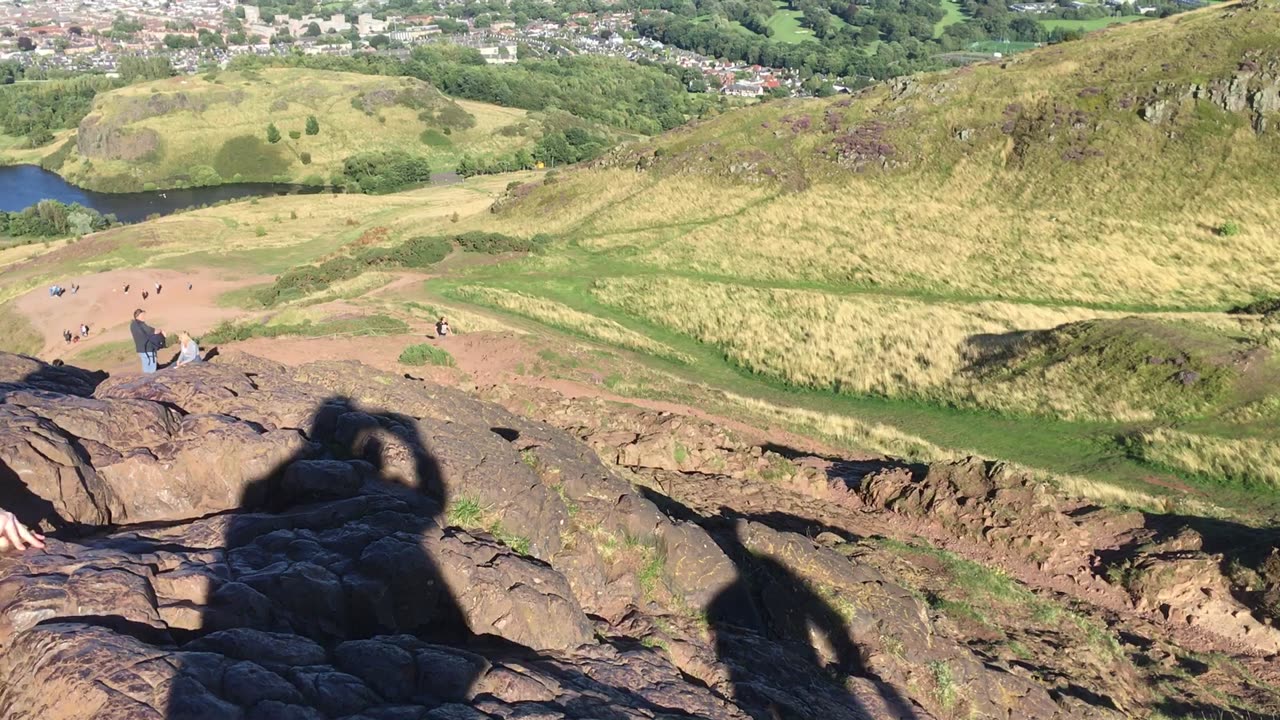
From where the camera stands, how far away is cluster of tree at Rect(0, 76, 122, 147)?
147625 millimetres

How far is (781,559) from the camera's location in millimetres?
14109

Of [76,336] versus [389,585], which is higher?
[389,585]

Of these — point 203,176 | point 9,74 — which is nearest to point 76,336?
point 203,176

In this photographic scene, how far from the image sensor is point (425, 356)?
1132 inches

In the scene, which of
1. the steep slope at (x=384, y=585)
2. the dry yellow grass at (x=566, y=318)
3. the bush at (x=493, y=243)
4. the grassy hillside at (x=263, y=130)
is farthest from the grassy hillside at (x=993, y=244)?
the grassy hillside at (x=263, y=130)

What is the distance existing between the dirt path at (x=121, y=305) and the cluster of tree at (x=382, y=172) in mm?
61442

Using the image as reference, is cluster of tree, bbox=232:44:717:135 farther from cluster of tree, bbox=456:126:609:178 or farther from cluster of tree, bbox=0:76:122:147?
cluster of tree, bbox=0:76:122:147

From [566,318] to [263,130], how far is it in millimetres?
114792

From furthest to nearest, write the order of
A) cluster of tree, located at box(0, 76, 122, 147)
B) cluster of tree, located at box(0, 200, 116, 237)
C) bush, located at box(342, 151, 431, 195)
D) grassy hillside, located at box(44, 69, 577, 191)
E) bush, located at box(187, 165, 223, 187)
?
cluster of tree, located at box(0, 76, 122, 147) → grassy hillside, located at box(44, 69, 577, 191) → bush, located at box(187, 165, 223, 187) → bush, located at box(342, 151, 431, 195) → cluster of tree, located at box(0, 200, 116, 237)

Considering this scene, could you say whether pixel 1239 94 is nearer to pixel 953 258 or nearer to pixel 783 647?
pixel 953 258

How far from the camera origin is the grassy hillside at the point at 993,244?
88.7 ft

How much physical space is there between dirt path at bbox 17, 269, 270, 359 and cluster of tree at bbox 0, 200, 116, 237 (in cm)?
4878

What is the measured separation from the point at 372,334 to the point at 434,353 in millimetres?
4023

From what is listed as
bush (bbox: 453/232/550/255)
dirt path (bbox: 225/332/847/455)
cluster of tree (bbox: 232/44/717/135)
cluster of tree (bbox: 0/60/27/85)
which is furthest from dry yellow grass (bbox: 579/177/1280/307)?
cluster of tree (bbox: 0/60/27/85)
